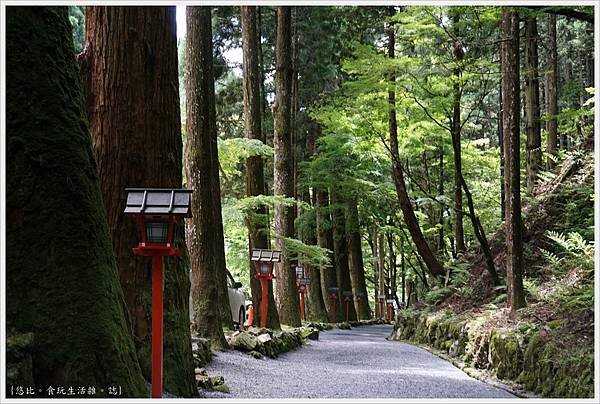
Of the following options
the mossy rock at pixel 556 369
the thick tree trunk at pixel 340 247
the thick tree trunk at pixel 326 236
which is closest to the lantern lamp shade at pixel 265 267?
the mossy rock at pixel 556 369

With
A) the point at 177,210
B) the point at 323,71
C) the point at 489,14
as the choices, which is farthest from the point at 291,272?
the point at 177,210

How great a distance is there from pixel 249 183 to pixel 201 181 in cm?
411

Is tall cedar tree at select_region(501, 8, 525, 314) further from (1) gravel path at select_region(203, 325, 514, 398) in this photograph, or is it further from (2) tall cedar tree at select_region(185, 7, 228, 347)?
(2) tall cedar tree at select_region(185, 7, 228, 347)

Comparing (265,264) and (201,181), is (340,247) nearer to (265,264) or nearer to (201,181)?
(265,264)

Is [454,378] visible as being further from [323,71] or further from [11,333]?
[323,71]

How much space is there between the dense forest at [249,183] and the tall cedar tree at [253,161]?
0.05m

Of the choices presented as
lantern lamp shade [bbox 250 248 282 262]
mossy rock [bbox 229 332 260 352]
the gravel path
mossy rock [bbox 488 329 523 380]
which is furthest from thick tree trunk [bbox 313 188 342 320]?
mossy rock [bbox 488 329 523 380]

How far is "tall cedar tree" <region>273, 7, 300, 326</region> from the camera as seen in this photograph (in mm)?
15258

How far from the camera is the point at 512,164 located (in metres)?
9.91

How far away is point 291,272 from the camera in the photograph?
16.0 m

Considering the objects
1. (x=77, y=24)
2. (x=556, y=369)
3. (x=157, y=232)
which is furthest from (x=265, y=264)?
(x=77, y=24)

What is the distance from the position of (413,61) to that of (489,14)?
2.35 meters

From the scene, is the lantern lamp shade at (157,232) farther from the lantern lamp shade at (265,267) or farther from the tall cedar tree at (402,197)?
the tall cedar tree at (402,197)

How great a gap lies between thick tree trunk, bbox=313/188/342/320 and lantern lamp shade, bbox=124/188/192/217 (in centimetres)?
1824
